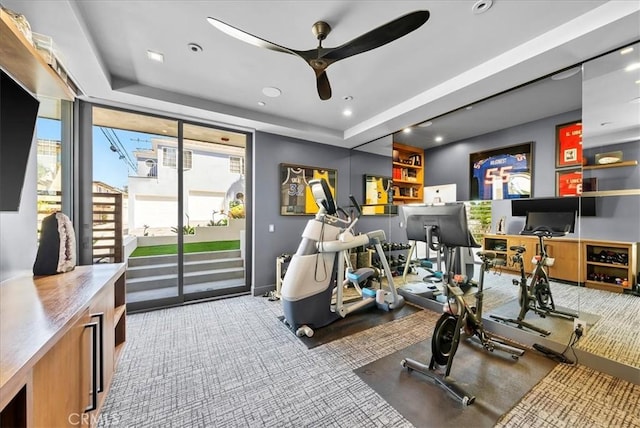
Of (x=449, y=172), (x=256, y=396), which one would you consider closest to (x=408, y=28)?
(x=449, y=172)

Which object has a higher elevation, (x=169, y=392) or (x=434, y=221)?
(x=434, y=221)

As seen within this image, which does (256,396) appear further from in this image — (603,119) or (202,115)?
(603,119)

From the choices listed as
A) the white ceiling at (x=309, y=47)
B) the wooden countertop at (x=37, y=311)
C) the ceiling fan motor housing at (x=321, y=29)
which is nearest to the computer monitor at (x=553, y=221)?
the white ceiling at (x=309, y=47)

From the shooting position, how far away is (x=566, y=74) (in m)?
2.36

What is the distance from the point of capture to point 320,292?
9.75ft

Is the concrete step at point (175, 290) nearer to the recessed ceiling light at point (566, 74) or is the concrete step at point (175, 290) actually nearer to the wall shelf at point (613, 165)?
the wall shelf at point (613, 165)

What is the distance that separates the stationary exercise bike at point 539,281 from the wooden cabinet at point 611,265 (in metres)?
0.27

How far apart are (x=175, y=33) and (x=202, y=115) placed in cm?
149

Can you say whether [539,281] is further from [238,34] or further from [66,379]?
[66,379]

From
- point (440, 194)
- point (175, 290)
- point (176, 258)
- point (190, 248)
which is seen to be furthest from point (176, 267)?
point (440, 194)

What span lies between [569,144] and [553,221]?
30.0 inches

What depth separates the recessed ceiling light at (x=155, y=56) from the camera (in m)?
2.39

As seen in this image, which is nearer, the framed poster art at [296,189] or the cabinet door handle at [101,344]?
the cabinet door handle at [101,344]

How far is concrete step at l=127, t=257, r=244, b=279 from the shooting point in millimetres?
4262
